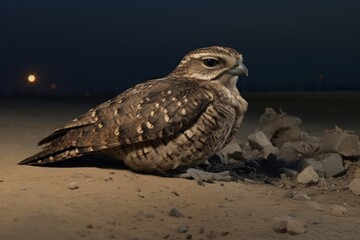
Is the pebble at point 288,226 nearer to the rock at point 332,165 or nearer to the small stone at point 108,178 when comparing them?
the small stone at point 108,178

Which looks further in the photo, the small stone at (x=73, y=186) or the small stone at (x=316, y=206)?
the small stone at (x=73, y=186)

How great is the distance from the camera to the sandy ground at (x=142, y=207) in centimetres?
346

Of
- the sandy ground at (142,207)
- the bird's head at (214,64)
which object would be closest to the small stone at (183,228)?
the sandy ground at (142,207)

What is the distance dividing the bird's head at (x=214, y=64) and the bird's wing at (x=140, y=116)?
6.2 inches

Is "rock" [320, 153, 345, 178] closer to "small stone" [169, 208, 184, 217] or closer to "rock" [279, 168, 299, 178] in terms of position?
"rock" [279, 168, 299, 178]

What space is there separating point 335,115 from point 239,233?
1034 cm

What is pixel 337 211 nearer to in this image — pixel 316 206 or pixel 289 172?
pixel 316 206

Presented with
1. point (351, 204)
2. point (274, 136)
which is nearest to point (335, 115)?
point (274, 136)

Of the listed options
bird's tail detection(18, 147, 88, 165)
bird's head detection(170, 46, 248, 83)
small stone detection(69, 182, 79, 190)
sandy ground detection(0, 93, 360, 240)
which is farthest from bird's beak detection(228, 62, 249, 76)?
small stone detection(69, 182, 79, 190)

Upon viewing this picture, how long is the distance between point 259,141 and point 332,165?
143 centimetres

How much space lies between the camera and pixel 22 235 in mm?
3156

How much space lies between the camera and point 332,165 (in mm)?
6234

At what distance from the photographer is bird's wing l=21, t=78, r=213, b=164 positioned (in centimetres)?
476

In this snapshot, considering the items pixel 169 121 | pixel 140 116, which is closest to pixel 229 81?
pixel 169 121
